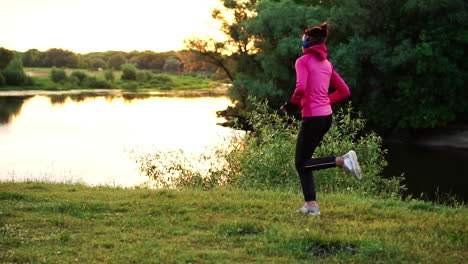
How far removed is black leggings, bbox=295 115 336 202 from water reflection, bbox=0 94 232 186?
22.1 feet

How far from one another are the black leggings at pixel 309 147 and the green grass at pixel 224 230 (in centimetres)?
47

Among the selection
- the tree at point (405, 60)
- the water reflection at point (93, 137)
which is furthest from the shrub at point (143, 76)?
the tree at point (405, 60)

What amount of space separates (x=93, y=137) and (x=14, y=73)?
51808 mm

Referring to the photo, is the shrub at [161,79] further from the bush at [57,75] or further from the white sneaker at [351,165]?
the white sneaker at [351,165]

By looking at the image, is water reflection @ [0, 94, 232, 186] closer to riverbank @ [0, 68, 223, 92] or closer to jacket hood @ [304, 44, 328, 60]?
jacket hood @ [304, 44, 328, 60]

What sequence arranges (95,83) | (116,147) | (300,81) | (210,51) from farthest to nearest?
(95,83) < (210,51) < (116,147) < (300,81)

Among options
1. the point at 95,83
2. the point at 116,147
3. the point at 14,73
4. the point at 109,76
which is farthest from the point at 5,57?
the point at 116,147

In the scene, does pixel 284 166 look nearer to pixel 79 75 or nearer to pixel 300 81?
pixel 300 81

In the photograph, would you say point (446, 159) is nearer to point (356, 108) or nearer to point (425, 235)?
point (356, 108)

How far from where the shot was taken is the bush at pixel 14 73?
74.8 m

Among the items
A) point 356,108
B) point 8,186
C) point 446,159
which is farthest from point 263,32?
point 8,186

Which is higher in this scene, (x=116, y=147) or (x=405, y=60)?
(x=405, y=60)

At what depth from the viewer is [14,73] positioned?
246 feet

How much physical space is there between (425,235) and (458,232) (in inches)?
17.0
